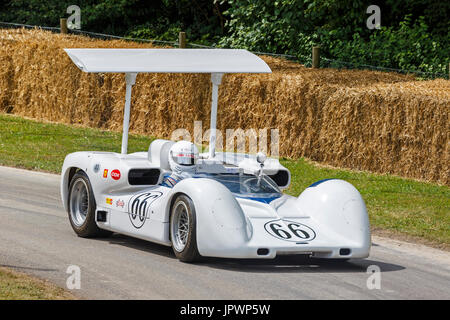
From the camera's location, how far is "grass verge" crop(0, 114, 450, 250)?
13537 mm

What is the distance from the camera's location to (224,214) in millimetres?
9820

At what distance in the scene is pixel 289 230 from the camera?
33.2ft

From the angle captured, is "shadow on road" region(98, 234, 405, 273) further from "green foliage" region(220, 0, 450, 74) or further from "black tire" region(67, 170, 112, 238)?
"green foliage" region(220, 0, 450, 74)

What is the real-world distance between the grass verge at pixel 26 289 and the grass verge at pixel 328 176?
5669 mm

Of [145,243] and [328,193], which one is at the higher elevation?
[328,193]

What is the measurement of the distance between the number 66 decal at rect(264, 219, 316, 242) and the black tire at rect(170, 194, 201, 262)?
2.54 ft

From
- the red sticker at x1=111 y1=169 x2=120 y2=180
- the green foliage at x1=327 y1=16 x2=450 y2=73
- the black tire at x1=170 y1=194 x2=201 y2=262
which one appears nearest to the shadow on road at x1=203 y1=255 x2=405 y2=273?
the black tire at x1=170 y1=194 x2=201 y2=262

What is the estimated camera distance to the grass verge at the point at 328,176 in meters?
13.5

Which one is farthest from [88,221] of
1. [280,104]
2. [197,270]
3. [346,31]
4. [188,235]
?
[346,31]

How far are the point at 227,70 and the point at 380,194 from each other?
17.2ft

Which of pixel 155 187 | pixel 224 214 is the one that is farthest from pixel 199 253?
pixel 155 187

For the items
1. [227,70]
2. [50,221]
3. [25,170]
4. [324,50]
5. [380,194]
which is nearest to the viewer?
[227,70]
